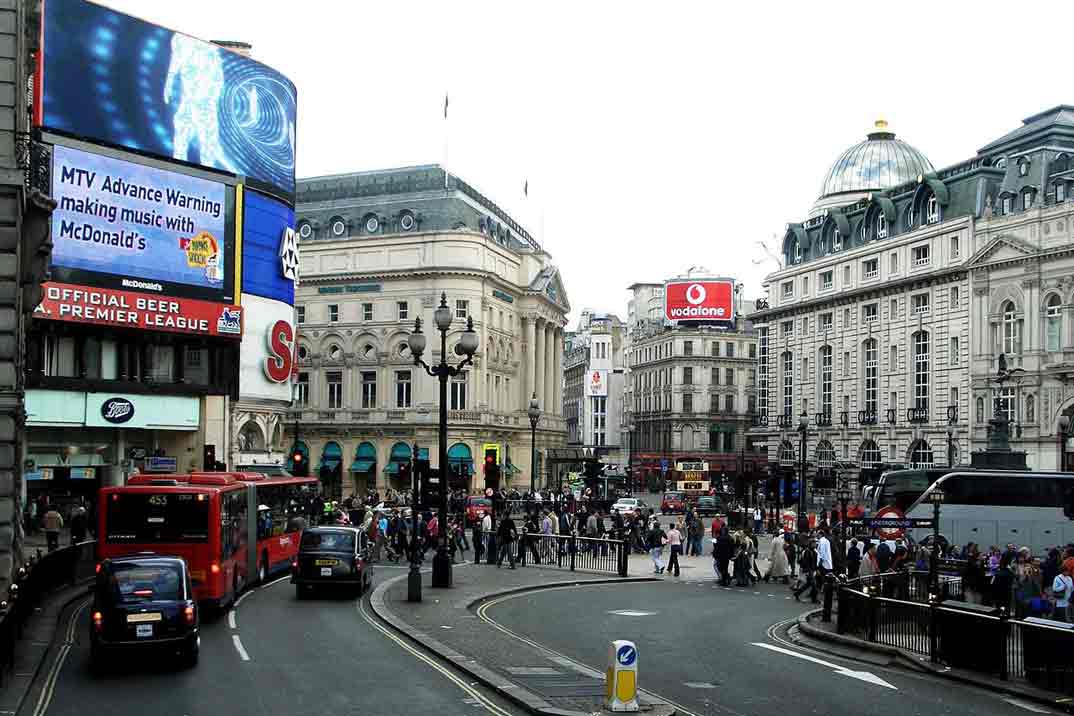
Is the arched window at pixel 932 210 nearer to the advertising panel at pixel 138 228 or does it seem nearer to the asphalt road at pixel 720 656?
the advertising panel at pixel 138 228

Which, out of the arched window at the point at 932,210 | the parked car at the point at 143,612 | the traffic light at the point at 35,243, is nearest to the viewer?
the parked car at the point at 143,612

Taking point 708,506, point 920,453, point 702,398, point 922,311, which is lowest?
point 708,506

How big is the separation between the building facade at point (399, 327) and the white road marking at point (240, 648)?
61.9 metres

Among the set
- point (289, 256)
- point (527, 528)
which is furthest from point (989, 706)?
point (289, 256)

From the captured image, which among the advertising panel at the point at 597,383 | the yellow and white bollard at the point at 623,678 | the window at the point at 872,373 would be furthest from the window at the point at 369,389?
the yellow and white bollard at the point at 623,678

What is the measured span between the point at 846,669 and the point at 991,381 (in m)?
58.6

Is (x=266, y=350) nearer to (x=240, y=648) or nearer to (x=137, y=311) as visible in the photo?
(x=137, y=311)

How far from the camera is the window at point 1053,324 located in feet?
225

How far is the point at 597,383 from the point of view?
140 meters

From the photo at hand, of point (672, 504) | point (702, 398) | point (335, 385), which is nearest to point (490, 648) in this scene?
point (672, 504)

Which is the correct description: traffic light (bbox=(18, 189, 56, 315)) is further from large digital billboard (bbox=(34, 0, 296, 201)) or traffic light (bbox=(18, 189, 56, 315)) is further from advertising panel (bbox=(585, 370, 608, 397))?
advertising panel (bbox=(585, 370, 608, 397))

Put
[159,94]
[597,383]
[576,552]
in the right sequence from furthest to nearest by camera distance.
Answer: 1. [597,383]
2. [159,94]
3. [576,552]

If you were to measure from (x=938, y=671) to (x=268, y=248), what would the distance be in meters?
48.7

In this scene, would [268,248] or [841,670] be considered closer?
[841,670]
